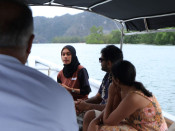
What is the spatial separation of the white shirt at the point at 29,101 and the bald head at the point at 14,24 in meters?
0.06

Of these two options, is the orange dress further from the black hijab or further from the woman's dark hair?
the black hijab

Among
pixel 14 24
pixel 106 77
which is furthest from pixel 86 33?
pixel 14 24

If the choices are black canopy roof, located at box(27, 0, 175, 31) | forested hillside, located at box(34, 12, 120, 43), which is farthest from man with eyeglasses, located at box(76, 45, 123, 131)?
forested hillside, located at box(34, 12, 120, 43)

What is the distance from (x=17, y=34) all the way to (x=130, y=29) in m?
3.71

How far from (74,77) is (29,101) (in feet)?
9.37

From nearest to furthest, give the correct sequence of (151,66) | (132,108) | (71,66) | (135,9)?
1. (132,108)
2. (135,9)
3. (71,66)
4. (151,66)

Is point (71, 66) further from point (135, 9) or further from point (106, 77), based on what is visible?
point (135, 9)

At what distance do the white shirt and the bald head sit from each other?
0.19 ft

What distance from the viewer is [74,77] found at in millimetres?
3451

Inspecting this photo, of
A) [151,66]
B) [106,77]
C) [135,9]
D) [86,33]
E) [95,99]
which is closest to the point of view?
[106,77]

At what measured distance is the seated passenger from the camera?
6.49 ft

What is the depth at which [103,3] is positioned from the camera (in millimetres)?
3357

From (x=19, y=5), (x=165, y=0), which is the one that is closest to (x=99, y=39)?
(x=165, y=0)

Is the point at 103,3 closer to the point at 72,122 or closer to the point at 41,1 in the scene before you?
the point at 41,1
